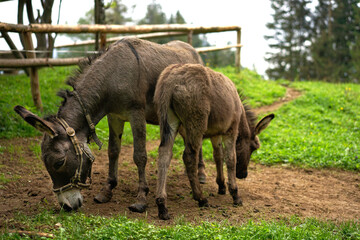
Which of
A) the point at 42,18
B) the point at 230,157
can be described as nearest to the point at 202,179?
the point at 230,157

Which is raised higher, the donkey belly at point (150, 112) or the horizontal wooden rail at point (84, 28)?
the horizontal wooden rail at point (84, 28)

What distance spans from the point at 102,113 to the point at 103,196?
46.7 inches

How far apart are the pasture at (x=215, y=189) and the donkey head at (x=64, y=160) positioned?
24 cm

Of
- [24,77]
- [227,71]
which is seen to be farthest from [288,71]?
[24,77]

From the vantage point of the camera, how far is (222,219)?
4.20 m

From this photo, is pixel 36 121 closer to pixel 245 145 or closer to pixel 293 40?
pixel 245 145

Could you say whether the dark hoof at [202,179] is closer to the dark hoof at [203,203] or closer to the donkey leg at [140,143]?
the dark hoof at [203,203]

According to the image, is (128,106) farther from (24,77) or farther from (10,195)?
(24,77)

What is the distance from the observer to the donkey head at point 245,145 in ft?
17.8

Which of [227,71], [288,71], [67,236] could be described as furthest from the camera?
[288,71]

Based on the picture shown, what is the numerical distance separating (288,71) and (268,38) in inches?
230

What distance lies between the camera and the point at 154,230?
3340 millimetres

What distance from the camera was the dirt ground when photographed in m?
Result: 4.39

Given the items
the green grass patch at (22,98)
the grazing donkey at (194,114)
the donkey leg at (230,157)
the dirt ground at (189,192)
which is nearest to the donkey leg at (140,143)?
the dirt ground at (189,192)
